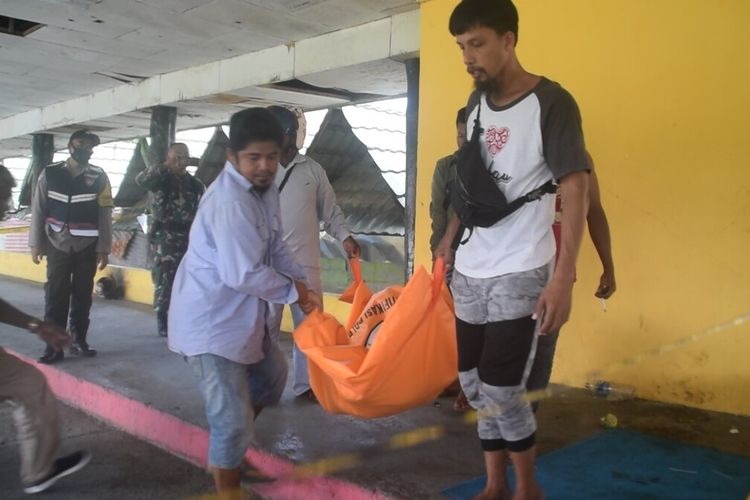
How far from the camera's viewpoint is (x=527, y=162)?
6.79 feet

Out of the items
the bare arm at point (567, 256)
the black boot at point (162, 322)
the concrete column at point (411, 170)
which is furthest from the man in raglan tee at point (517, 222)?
the black boot at point (162, 322)

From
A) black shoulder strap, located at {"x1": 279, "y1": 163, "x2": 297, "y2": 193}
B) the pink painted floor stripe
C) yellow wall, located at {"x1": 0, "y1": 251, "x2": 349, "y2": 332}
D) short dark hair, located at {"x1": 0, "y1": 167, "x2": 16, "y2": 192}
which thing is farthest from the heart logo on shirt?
yellow wall, located at {"x1": 0, "y1": 251, "x2": 349, "y2": 332}

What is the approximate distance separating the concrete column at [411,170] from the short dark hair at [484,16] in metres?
3.12

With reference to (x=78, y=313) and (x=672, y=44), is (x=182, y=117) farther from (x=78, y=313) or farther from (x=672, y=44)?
(x=672, y=44)

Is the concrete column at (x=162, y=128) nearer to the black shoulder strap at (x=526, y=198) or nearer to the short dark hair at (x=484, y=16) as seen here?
the short dark hair at (x=484, y=16)

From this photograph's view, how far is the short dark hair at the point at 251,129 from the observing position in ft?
8.02

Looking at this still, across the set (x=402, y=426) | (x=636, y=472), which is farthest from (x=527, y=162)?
(x=402, y=426)

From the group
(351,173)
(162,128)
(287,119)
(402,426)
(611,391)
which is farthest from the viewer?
(162,128)

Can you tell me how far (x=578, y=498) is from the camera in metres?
2.54

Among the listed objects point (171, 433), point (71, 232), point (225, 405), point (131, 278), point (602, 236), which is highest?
point (602, 236)

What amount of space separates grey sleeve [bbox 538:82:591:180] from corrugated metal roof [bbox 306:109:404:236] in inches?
210

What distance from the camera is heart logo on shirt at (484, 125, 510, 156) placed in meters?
2.11

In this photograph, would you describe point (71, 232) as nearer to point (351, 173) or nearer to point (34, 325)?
point (34, 325)

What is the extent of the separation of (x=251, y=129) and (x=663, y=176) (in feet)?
8.53
